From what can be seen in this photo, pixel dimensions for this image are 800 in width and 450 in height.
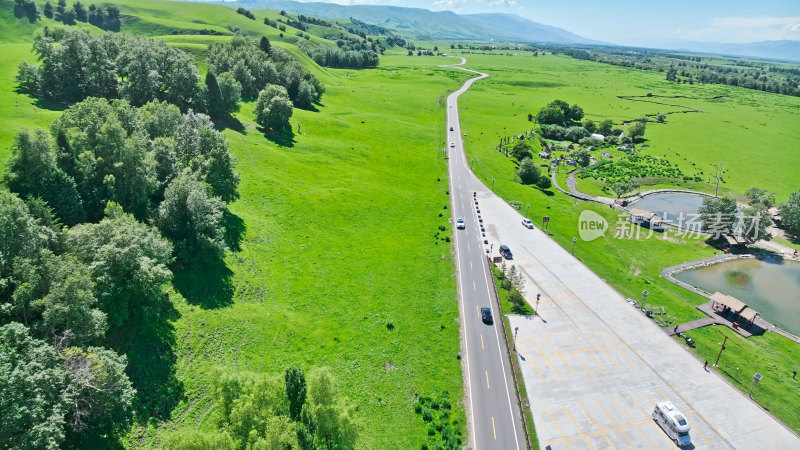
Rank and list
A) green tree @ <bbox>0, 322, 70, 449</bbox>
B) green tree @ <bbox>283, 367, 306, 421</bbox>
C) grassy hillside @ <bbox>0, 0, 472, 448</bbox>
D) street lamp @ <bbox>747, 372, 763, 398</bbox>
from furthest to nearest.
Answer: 1. street lamp @ <bbox>747, 372, 763, 398</bbox>
2. grassy hillside @ <bbox>0, 0, 472, 448</bbox>
3. green tree @ <bbox>283, 367, 306, 421</bbox>
4. green tree @ <bbox>0, 322, 70, 449</bbox>

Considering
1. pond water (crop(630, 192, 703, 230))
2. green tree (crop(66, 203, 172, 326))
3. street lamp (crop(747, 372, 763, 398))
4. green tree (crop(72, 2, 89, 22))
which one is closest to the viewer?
green tree (crop(66, 203, 172, 326))

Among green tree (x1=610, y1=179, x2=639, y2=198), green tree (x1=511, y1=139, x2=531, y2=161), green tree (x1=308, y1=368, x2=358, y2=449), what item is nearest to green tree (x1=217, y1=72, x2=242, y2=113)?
green tree (x1=511, y1=139, x2=531, y2=161)

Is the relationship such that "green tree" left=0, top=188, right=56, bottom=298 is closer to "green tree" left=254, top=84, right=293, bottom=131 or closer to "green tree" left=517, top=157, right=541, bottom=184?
"green tree" left=254, top=84, right=293, bottom=131

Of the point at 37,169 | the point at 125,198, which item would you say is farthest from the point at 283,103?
the point at 37,169

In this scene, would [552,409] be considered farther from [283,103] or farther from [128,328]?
[283,103]

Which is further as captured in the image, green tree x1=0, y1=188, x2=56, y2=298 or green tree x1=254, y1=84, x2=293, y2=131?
green tree x1=254, y1=84, x2=293, y2=131

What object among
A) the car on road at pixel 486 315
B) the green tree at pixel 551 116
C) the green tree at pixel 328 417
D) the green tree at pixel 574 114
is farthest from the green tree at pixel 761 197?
the green tree at pixel 328 417

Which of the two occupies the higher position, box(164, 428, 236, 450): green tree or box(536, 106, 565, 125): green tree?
box(536, 106, 565, 125): green tree
